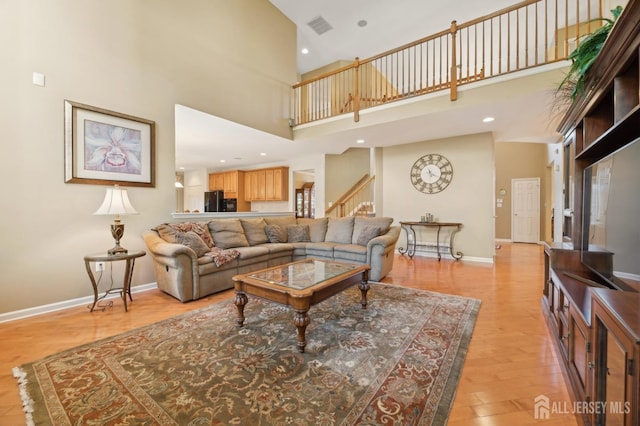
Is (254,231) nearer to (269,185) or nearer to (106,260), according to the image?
(106,260)

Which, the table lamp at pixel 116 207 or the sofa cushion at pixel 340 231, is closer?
the table lamp at pixel 116 207

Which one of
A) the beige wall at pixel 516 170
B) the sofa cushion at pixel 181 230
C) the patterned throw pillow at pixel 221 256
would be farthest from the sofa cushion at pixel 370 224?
the beige wall at pixel 516 170

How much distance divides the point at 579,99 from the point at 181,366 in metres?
3.39

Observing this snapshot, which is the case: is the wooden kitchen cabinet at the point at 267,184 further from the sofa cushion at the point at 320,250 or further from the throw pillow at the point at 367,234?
the throw pillow at the point at 367,234

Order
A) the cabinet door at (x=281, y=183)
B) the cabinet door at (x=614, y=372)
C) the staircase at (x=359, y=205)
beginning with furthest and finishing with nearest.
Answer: the cabinet door at (x=281, y=183)
the staircase at (x=359, y=205)
the cabinet door at (x=614, y=372)

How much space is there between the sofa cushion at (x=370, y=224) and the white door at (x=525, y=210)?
18.3ft

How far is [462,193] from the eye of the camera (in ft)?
17.3

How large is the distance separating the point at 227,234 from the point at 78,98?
90.9 inches

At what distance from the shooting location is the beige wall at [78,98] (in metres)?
2.50

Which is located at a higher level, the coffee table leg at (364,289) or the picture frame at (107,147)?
the picture frame at (107,147)

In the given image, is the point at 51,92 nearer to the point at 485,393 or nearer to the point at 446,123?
Answer: the point at 485,393

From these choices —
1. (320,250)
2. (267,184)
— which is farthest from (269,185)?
(320,250)

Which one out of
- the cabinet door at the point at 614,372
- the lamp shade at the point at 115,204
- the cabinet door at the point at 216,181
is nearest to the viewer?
the cabinet door at the point at 614,372

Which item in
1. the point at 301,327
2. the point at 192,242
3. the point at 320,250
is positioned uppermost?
the point at 192,242
